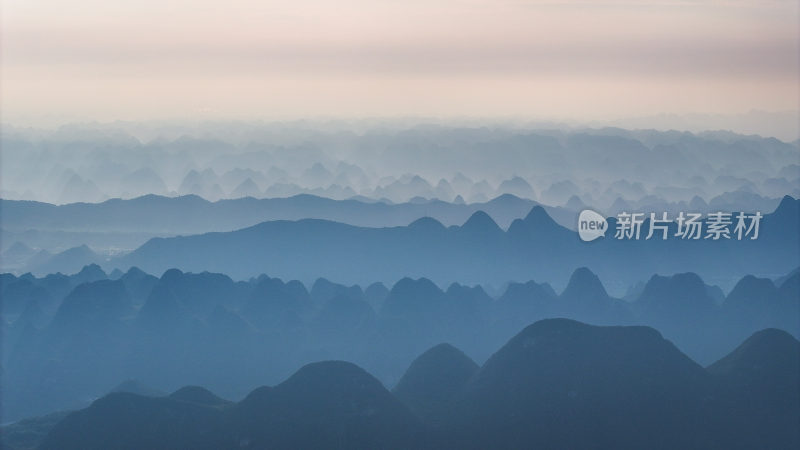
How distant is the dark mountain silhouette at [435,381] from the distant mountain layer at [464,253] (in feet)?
82.0

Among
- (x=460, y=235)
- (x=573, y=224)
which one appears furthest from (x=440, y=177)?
(x=460, y=235)

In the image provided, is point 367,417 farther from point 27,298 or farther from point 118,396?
point 27,298

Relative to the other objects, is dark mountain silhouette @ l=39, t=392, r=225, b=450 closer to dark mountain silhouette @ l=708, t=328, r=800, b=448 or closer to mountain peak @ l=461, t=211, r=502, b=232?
dark mountain silhouette @ l=708, t=328, r=800, b=448

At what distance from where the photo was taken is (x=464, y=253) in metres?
66.9

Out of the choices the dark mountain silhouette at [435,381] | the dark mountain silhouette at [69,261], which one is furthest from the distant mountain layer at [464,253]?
the dark mountain silhouette at [435,381]

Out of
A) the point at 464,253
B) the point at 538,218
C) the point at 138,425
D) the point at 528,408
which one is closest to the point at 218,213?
the point at 464,253

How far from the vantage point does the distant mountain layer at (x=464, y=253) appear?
6575 cm

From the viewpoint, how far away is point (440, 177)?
112875 millimetres

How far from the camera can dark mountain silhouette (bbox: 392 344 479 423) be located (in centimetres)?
3631

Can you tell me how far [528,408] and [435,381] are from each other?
5.24 meters

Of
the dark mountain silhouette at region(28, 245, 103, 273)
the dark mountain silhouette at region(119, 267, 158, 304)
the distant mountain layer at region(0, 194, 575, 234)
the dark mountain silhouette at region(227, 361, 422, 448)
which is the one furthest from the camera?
the distant mountain layer at region(0, 194, 575, 234)

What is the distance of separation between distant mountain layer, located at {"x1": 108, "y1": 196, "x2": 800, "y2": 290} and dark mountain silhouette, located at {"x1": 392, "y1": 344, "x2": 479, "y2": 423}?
2499 cm

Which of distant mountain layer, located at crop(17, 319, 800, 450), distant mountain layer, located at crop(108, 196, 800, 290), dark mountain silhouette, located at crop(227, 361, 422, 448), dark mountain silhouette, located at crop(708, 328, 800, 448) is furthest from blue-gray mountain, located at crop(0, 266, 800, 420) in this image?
dark mountain silhouette, located at crop(708, 328, 800, 448)

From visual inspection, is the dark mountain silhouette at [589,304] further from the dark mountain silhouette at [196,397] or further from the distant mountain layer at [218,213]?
the dark mountain silhouette at [196,397]
